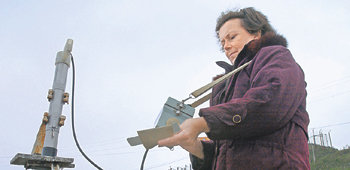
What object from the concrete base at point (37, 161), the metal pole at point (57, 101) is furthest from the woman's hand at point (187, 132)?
the metal pole at point (57, 101)

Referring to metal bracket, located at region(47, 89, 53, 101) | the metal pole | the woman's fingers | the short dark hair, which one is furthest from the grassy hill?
the woman's fingers

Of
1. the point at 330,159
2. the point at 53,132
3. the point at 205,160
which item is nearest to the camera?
the point at 205,160

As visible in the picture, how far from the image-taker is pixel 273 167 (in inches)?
46.9

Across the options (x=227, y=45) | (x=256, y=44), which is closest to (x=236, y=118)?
(x=256, y=44)

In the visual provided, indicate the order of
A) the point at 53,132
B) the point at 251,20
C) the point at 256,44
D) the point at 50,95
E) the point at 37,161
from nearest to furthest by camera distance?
the point at 256,44, the point at 251,20, the point at 37,161, the point at 53,132, the point at 50,95

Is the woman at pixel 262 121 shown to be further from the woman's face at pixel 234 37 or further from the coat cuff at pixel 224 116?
the woman's face at pixel 234 37

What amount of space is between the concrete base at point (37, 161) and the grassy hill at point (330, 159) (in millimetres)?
34000

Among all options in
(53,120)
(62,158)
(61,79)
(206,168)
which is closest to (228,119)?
(206,168)

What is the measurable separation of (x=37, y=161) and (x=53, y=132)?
3.14 ft

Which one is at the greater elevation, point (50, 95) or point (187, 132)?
point (50, 95)

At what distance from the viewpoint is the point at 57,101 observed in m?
6.24

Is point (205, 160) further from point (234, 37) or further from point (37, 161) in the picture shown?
point (37, 161)

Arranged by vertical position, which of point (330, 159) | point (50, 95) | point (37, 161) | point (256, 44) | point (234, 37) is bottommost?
point (37, 161)

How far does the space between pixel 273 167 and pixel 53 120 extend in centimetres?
563
